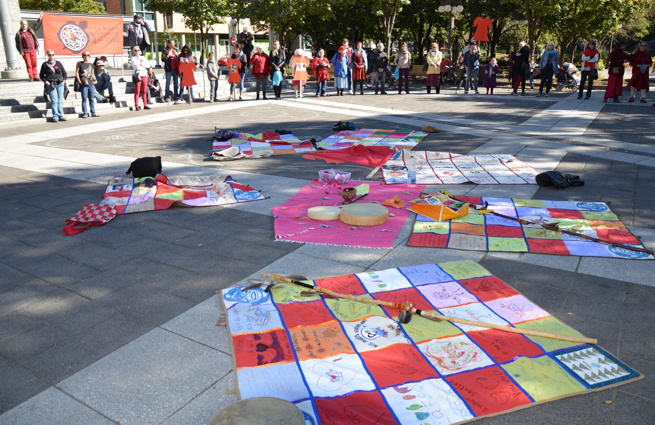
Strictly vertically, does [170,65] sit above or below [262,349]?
above

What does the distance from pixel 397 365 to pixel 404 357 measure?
98mm

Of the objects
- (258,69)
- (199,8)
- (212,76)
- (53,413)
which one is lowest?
(53,413)

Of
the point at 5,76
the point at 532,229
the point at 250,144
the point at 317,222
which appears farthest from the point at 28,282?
the point at 5,76

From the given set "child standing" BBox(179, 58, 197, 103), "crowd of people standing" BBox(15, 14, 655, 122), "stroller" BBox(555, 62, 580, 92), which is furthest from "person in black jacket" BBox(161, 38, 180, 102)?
"stroller" BBox(555, 62, 580, 92)

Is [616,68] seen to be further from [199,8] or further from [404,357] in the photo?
[199,8]

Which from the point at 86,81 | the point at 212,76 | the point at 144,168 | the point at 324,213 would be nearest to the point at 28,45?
the point at 86,81

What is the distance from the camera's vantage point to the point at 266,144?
31.6ft

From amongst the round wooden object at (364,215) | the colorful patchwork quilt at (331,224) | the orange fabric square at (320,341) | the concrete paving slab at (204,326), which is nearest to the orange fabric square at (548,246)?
the colorful patchwork quilt at (331,224)

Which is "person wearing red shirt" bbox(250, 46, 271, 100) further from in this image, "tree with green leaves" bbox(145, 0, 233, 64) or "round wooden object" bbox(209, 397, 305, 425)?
"round wooden object" bbox(209, 397, 305, 425)

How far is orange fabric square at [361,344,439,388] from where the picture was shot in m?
2.93

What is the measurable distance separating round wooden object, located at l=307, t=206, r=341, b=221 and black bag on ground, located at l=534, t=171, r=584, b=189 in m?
2.99

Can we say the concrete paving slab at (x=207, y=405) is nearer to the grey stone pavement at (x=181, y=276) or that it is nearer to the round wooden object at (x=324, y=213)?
the grey stone pavement at (x=181, y=276)

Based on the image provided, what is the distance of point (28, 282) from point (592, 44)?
16185 mm

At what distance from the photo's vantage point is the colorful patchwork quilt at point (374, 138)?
959cm
